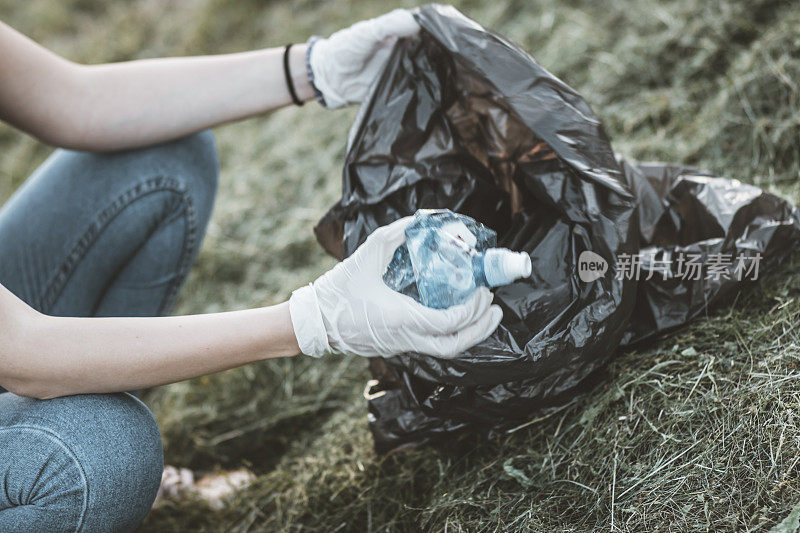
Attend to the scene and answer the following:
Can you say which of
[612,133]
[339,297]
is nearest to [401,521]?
[339,297]

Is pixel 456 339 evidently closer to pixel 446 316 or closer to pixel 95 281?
pixel 446 316

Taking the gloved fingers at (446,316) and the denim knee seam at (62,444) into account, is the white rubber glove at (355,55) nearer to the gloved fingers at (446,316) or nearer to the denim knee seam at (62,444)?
the gloved fingers at (446,316)

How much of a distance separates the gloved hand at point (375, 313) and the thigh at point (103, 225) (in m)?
0.58

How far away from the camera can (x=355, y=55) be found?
135cm

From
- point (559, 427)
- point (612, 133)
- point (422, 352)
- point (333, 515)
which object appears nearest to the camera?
point (422, 352)

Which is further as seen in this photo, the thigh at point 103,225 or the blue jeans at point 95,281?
the thigh at point 103,225

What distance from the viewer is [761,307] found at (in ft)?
4.02

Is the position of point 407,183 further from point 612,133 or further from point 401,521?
point 612,133

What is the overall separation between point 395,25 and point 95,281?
2.87 ft

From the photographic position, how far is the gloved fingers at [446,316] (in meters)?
1.00

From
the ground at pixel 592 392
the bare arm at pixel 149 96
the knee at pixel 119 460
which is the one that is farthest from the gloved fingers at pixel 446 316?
the bare arm at pixel 149 96

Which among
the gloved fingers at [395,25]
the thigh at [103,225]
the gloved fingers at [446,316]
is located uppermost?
the gloved fingers at [395,25]

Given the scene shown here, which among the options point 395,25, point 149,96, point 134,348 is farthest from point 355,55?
point 134,348

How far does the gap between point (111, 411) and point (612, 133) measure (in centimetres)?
151
